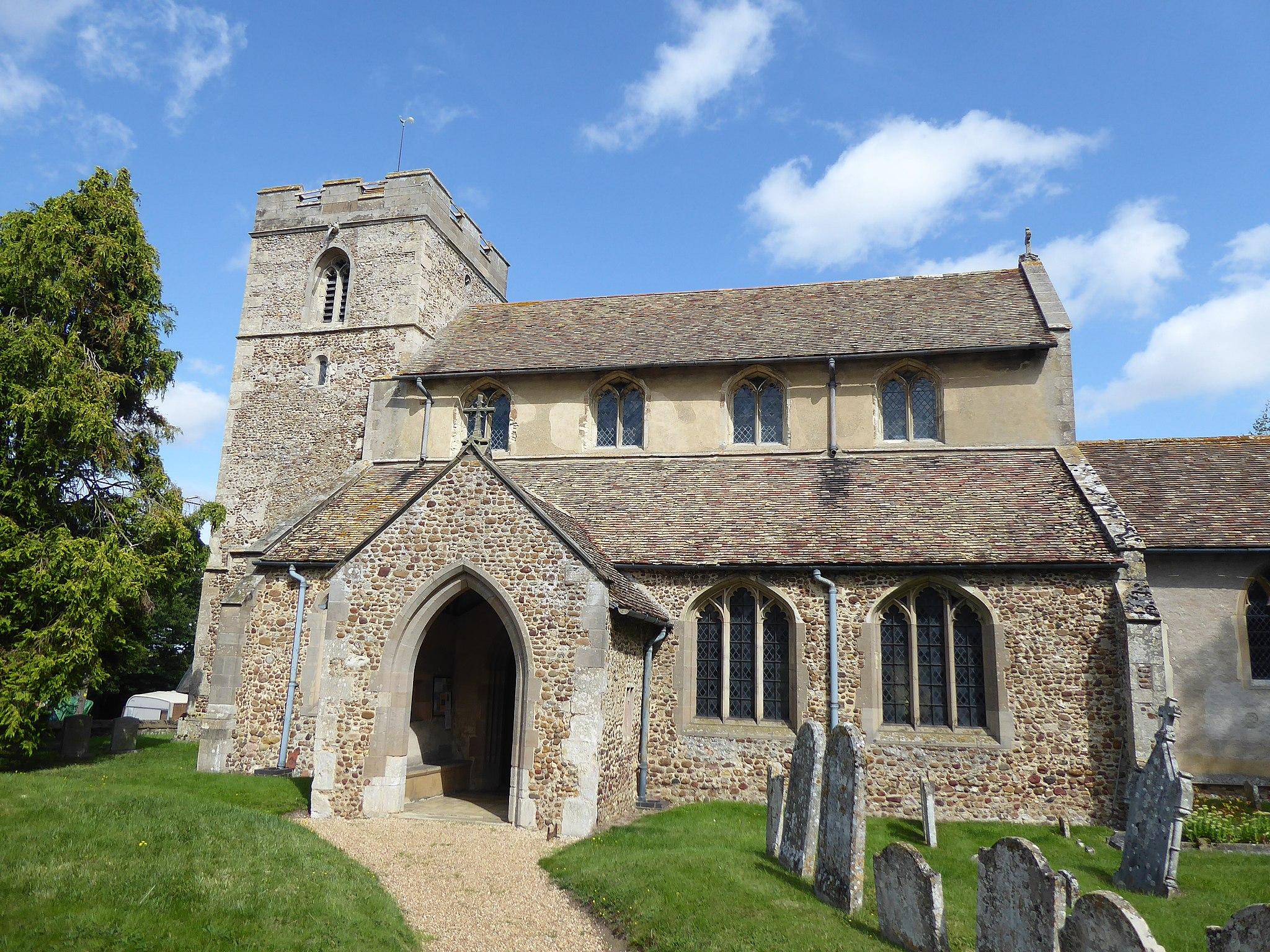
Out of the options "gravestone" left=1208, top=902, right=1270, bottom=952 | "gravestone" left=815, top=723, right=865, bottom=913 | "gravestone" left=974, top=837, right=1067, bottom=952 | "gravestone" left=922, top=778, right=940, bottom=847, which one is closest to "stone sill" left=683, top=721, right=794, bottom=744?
"gravestone" left=922, top=778, right=940, bottom=847

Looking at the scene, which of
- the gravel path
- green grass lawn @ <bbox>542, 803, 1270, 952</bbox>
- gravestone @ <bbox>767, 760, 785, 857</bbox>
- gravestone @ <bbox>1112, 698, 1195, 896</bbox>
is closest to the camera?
green grass lawn @ <bbox>542, 803, 1270, 952</bbox>

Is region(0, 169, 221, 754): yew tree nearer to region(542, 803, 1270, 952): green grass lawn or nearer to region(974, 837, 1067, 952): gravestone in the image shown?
region(542, 803, 1270, 952): green grass lawn

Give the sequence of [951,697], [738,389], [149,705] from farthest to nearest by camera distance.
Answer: [149,705] < [738,389] < [951,697]

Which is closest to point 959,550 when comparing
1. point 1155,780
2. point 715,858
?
point 1155,780

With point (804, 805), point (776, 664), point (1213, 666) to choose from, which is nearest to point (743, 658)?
point (776, 664)

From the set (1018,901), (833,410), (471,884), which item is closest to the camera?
(1018,901)

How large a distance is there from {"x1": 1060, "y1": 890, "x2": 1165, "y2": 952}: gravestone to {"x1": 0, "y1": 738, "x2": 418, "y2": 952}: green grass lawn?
543cm

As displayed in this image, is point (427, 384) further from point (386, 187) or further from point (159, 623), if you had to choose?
point (159, 623)

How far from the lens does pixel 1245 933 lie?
5.02 metres

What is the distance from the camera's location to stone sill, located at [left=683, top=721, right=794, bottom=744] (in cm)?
1447

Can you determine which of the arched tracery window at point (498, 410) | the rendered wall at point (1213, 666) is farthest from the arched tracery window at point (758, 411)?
the rendered wall at point (1213, 666)

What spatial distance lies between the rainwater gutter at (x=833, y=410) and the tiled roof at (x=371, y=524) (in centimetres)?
562

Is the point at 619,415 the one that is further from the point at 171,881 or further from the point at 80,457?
the point at 171,881

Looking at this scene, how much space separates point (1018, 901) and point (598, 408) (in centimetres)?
1489
